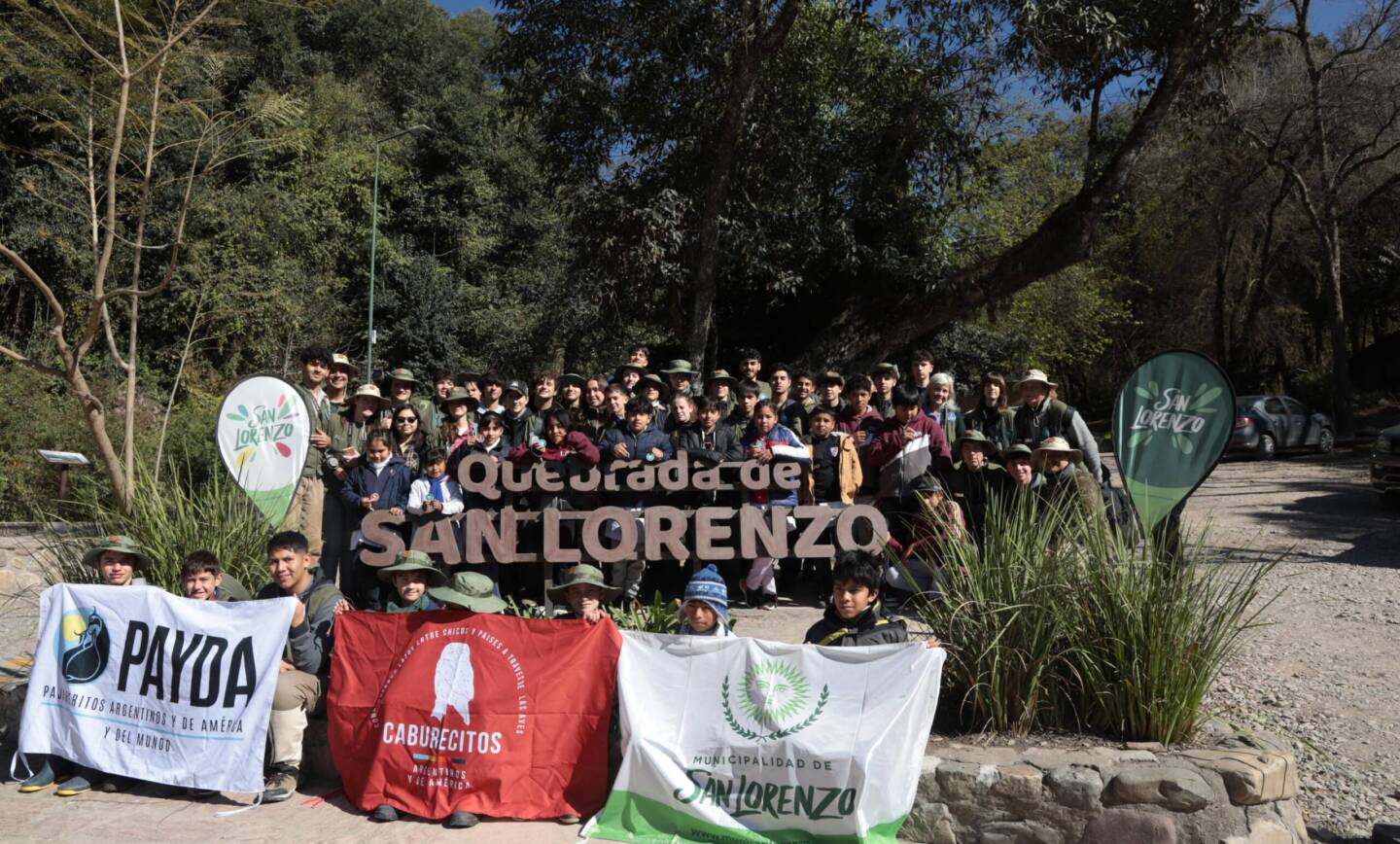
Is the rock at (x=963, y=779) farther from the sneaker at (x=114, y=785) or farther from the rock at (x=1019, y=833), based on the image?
the sneaker at (x=114, y=785)

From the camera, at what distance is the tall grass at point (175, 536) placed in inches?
279

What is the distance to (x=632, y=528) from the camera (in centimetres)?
797

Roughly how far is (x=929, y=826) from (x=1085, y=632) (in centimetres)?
125

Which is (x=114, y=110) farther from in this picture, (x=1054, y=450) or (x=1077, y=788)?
(x=1077, y=788)

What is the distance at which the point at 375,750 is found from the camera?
18.3 feet

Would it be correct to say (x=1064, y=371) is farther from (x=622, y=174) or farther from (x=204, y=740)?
(x=204, y=740)

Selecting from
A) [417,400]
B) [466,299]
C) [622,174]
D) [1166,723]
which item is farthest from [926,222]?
[466,299]

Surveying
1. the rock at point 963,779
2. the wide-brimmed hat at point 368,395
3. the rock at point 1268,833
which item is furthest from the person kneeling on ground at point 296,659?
the rock at point 1268,833

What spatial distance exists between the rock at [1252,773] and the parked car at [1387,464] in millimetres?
12569

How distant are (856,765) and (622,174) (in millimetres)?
13149

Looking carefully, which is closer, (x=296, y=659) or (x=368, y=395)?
(x=296, y=659)

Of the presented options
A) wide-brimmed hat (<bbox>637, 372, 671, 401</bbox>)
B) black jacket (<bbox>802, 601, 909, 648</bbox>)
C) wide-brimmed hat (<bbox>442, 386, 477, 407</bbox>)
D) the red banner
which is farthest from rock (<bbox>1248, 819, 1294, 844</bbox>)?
wide-brimmed hat (<bbox>442, 386, 477, 407</bbox>)

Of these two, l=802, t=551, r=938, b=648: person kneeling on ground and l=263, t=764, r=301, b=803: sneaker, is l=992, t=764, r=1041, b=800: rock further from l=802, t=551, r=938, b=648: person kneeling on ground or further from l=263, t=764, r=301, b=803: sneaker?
l=263, t=764, r=301, b=803: sneaker

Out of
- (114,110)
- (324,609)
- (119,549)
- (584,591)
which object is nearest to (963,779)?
(584,591)
